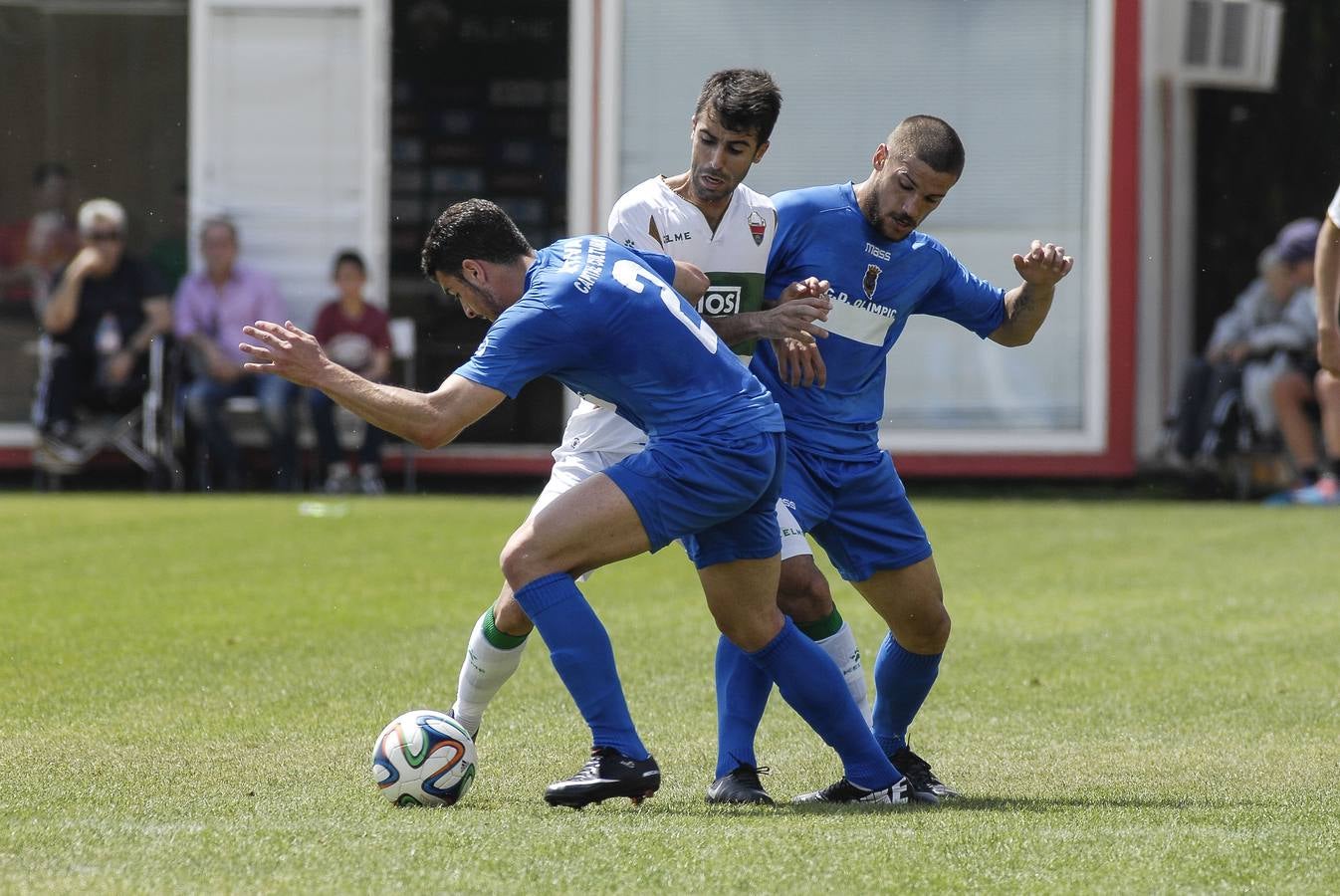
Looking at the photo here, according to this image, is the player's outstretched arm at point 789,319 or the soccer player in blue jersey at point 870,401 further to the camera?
the soccer player in blue jersey at point 870,401

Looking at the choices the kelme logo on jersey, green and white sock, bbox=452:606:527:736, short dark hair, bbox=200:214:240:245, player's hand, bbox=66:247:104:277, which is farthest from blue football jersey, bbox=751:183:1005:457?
player's hand, bbox=66:247:104:277

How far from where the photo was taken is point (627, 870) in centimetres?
428

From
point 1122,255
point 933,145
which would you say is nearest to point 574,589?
point 933,145

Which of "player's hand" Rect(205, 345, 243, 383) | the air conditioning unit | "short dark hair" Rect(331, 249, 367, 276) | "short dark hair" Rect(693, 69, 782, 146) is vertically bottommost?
"player's hand" Rect(205, 345, 243, 383)

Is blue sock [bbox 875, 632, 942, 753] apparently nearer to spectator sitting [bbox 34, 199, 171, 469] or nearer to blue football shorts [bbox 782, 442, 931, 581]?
blue football shorts [bbox 782, 442, 931, 581]

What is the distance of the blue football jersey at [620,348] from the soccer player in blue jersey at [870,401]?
19.9 inches

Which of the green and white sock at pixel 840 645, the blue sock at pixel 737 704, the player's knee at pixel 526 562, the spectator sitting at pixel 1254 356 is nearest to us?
the player's knee at pixel 526 562

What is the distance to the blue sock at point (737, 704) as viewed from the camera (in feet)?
Result: 18.4

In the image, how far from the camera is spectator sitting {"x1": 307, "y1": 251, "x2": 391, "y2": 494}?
51.0ft

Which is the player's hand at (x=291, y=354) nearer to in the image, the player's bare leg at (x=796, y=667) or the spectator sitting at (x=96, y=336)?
the player's bare leg at (x=796, y=667)

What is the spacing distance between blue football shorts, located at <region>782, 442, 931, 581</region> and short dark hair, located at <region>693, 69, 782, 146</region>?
93 centimetres

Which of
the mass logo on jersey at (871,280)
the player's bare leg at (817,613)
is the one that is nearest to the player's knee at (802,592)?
the player's bare leg at (817,613)

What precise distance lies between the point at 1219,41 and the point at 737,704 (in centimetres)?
1318

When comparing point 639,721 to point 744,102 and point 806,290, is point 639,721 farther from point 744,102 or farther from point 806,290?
point 744,102
